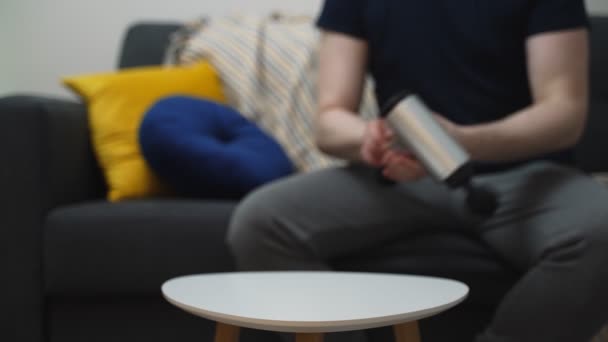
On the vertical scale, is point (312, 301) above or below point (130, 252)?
above

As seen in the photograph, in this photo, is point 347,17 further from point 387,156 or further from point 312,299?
point 312,299

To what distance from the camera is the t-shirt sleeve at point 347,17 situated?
3.78ft

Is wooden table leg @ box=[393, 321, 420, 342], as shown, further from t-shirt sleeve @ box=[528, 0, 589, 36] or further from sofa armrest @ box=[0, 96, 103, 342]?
sofa armrest @ box=[0, 96, 103, 342]

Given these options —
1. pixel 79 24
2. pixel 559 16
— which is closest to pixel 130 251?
pixel 559 16

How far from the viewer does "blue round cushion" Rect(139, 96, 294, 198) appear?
1.26 meters

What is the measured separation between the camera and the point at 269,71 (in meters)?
1.63

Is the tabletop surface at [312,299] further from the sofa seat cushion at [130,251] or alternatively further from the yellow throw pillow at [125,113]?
the yellow throw pillow at [125,113]

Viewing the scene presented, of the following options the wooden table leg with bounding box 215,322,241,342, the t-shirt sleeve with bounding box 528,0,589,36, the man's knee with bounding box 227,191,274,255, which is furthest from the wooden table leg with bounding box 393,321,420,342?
the t-shirt sleeve with bounding box 528,0,589,36

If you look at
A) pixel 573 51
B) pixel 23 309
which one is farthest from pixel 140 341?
pixel 573 51

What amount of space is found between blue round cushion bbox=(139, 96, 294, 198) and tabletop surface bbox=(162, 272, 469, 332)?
0.51 m

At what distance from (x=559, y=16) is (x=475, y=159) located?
0.29 metres

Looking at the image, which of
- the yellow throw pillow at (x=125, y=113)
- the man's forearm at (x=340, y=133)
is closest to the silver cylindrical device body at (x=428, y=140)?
the man's forearm at (x=340, y=133)

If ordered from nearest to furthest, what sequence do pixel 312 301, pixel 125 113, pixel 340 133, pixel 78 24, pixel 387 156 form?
pixel 312 301
pixel 387 156
pixel 340 133
pixel 125 113
pixel 78 24

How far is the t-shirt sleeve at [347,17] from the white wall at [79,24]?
0.80 metres
